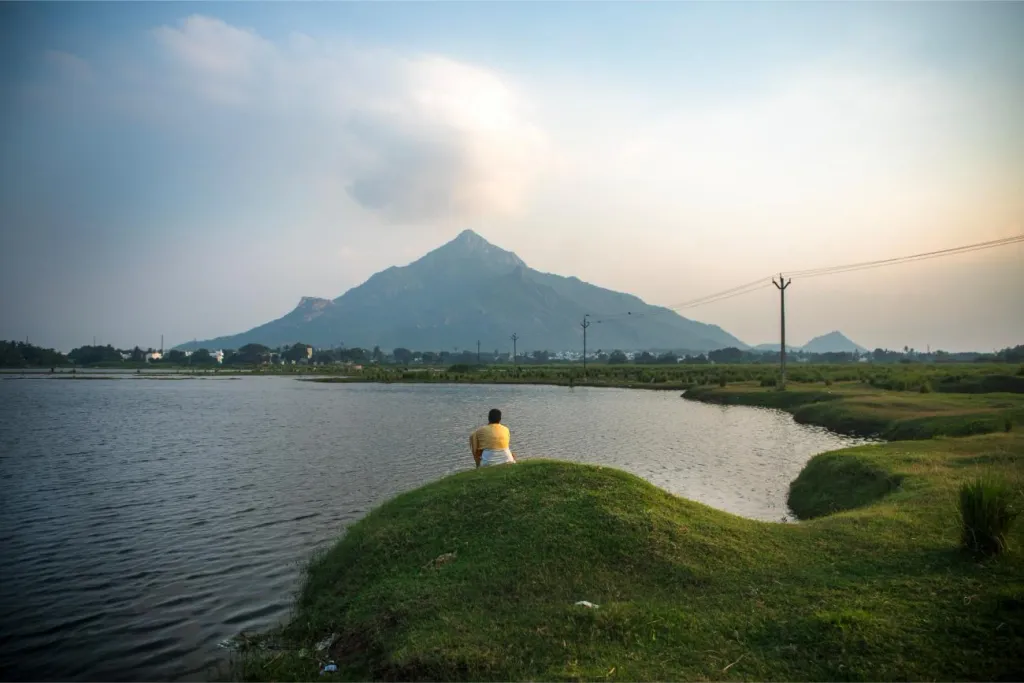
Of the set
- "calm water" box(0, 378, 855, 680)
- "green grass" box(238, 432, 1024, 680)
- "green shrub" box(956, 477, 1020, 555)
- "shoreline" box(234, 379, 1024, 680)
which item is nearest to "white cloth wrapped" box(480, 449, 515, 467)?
"shoreline" box(234, 379, 1024, 680)

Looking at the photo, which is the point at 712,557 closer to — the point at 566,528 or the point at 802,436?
the point at 566,528

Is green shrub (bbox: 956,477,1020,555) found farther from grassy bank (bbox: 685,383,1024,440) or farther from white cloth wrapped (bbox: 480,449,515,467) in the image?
grassy bank (bbox: 685,383,1024,440)

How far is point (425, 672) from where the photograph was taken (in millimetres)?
7887

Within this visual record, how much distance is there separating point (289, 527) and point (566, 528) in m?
9.84

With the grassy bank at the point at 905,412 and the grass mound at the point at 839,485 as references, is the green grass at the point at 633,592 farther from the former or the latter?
the grassy bank at the point at 905,412

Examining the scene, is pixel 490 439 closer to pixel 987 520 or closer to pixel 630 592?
pixel 630 592

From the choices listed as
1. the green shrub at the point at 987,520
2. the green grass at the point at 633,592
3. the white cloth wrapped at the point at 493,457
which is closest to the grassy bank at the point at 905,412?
the green grass at the point at 633,592

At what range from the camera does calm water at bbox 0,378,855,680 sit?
1126cm

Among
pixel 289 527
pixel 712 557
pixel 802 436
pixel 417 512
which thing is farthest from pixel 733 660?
pixel 802 436

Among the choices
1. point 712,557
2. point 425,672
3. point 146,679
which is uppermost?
point 712,557

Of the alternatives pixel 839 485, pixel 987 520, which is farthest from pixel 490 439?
pixel 839 485

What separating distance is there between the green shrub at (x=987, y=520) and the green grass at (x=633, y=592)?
24 centimetres

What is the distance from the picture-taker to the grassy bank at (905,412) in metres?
27.3

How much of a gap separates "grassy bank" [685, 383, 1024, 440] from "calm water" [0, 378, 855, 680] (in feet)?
7.52
